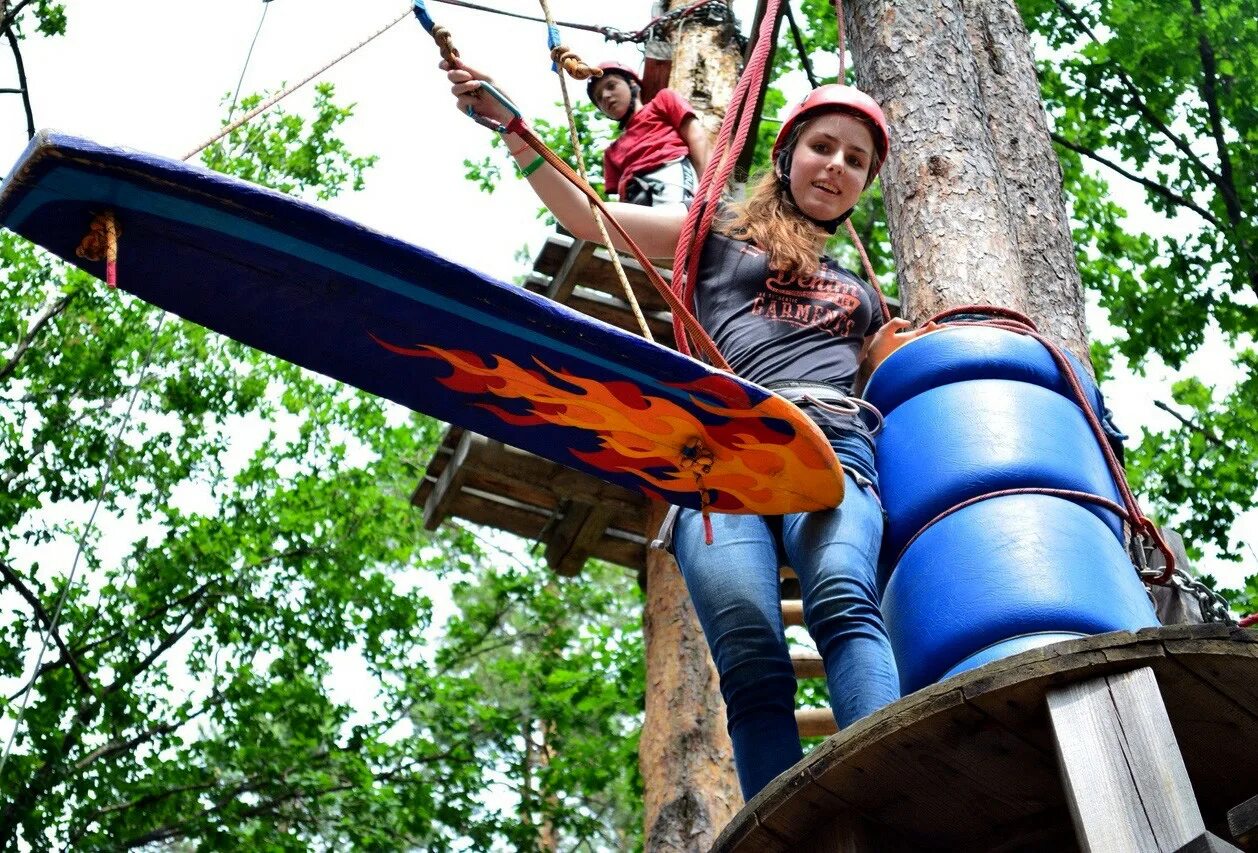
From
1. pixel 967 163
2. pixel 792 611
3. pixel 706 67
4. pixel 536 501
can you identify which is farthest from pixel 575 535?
pixel 967 163

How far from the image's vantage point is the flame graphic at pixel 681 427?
2930 mm

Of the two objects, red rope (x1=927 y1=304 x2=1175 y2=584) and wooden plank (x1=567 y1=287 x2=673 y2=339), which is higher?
wooden plank (x1=567 y1=287 x2=673 y2=339)

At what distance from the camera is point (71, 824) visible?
405 inches

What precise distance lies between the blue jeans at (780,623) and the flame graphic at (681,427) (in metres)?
0.08

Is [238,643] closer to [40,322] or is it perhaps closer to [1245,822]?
[40,322]

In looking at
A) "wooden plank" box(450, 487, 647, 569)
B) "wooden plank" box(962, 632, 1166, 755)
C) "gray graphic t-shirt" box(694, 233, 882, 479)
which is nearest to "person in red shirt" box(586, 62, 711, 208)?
"wooden plank" box(450, 487, 647, 569)

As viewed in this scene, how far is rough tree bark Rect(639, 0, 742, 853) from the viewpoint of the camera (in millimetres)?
→ 6129

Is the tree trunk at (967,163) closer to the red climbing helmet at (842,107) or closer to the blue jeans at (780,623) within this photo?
the red climbing helmet at (842,107)

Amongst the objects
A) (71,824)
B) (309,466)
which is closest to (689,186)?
(71,824)

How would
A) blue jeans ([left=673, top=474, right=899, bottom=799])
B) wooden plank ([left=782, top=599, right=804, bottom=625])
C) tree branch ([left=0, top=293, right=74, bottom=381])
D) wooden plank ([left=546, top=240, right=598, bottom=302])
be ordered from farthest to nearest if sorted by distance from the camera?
1. tree branch ([left=0, top=293, right=74, bottom=381])
2. wooden plank ([left=546, top=240, right=598, bottom=302])
3. wooden plank ([left=782, top=599, right=804, bottom=625])
4. blue jeans ([left=673, top=474, right=899, bottom=799])

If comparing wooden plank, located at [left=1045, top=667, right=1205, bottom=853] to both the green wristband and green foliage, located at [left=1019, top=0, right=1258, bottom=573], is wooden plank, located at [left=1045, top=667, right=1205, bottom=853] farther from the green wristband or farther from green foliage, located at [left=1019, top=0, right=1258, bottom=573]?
green foliage, located at [left=1019, top=0, right=1258, bottom=573]

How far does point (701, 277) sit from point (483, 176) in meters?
11.6

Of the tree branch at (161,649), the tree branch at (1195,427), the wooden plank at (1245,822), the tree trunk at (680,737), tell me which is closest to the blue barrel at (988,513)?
the wooden plank at (1245,822)

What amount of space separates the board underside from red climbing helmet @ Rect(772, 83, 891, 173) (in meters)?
0.87
